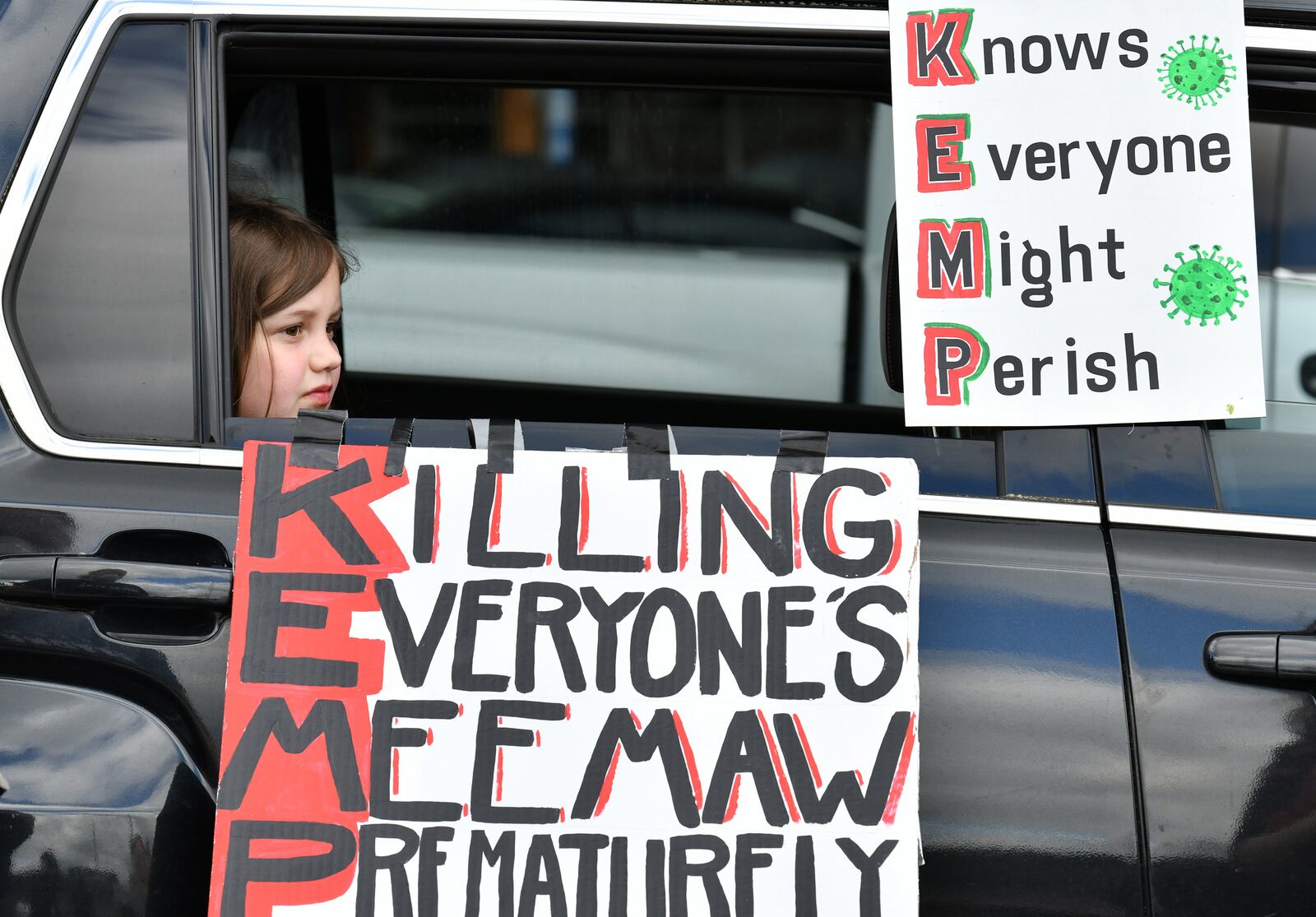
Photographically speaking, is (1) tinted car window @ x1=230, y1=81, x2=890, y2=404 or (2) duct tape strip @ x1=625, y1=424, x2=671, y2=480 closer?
(2) duct tape strip @ x1=625, y1=424, x2=671, y2=480

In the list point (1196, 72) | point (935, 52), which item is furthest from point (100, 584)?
point (1196, 72)

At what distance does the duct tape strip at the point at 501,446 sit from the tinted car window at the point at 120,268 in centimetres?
36

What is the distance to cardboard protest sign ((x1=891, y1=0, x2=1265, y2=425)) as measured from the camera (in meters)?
1.54

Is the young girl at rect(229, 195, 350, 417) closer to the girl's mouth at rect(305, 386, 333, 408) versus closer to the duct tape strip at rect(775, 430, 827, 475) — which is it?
the girl's mouth at rect(305, 386, 333, 408)

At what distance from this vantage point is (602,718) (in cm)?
141

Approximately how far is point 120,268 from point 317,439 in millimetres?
323

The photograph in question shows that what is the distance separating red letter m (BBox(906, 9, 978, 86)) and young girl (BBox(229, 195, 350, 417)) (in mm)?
1021

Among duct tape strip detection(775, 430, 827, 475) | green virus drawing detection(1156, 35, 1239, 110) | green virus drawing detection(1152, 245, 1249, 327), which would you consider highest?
green virus drawing detection(1156, 35, 1239, 110)

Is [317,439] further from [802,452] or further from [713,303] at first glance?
[713,303]

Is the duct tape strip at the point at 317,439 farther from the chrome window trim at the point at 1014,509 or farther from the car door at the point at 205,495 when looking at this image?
the chrome window trim at the point at 1014,509

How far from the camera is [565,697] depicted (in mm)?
1417

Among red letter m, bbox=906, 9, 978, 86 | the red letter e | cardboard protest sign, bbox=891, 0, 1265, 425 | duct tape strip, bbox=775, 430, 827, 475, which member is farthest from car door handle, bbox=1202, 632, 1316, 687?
red letter m, bbox=906, 9, 978, 86

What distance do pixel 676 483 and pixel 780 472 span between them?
4.8 inches

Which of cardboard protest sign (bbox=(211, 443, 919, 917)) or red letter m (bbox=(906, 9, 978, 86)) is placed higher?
red letter m (bbox=(906, 9, 978, 86))
